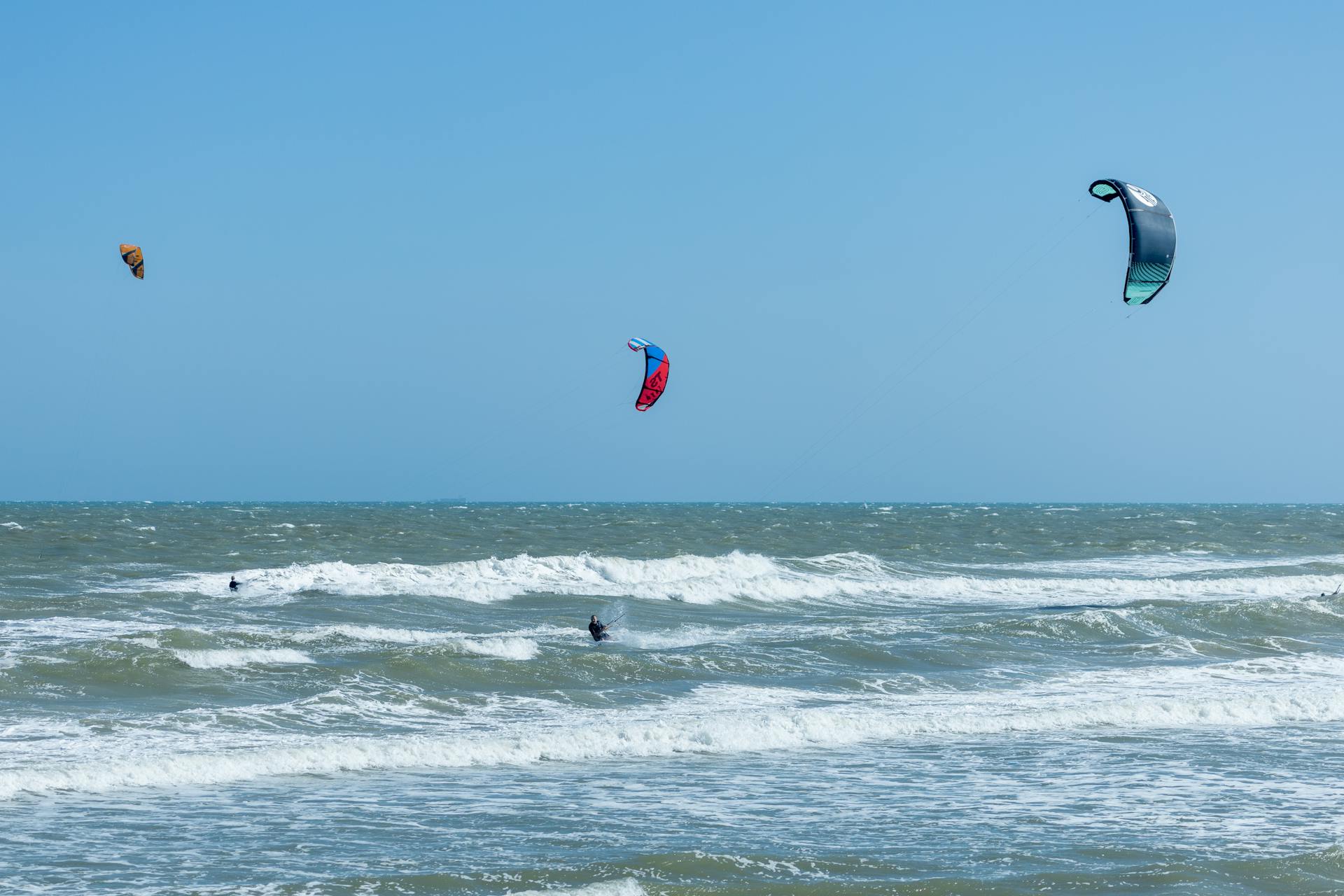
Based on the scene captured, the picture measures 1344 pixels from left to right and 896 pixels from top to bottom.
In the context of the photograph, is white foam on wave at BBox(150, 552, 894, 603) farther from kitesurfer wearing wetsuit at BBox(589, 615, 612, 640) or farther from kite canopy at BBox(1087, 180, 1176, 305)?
kite canopy at BBox(1087, 180, 1176, 305)

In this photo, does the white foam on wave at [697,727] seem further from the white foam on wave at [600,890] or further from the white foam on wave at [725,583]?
the white foam on wave at [725,583]

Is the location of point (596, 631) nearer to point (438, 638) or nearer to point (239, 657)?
point (438, 638)

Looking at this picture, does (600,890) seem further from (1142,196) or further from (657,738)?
(1142,196)

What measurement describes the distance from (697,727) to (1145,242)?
10661 millimetres

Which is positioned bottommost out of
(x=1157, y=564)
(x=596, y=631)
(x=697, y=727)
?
(x=697, y=727)

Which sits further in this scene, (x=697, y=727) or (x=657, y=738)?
(x=697, y=727)

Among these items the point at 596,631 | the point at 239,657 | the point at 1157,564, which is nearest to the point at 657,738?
the point at 239,657

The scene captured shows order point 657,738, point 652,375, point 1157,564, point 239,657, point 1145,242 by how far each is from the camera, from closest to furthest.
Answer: point 657,738
point 239,657
point 1145,242
point 652,375
point 1157,564

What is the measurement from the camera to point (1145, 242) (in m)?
19.1

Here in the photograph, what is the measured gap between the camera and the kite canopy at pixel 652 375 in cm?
2741

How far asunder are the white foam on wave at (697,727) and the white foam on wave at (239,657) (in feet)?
10.0

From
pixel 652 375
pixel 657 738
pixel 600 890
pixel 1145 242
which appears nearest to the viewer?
pixel 600 890

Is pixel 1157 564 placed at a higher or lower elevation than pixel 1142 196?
lower

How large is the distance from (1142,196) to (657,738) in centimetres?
1205
